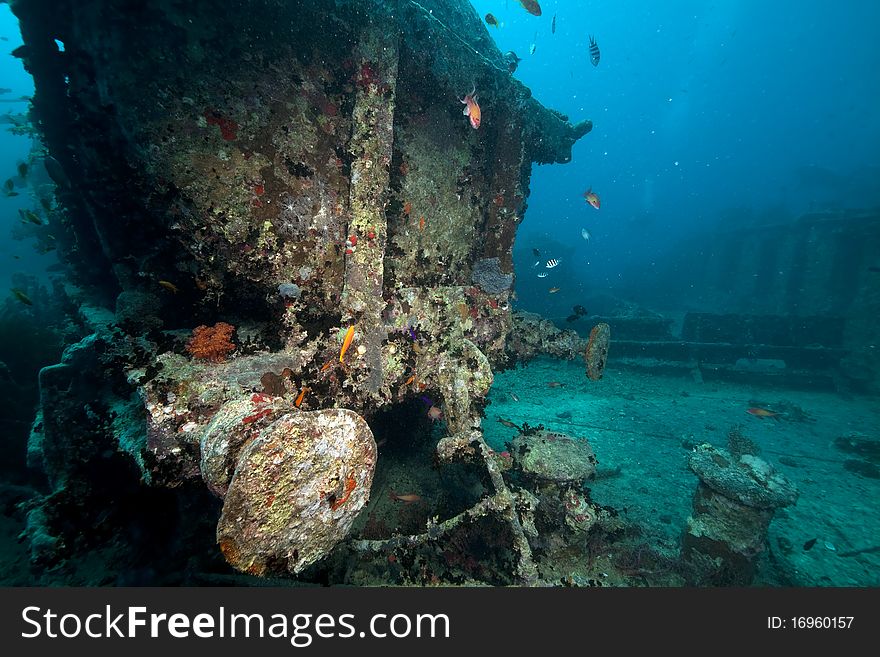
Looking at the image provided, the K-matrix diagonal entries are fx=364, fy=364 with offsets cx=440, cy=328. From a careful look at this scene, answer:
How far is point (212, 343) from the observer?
2955 mm

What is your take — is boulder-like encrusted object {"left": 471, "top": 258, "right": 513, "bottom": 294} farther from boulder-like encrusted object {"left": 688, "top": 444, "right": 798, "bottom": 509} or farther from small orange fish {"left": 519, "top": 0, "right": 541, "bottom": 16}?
small orange fish {"left": 519, "top": 0, "right": 541, "bottom": 16}

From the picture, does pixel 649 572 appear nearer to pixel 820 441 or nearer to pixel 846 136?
pixel 820 441

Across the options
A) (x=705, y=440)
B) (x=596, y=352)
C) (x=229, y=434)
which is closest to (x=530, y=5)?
(x=596, y=352)

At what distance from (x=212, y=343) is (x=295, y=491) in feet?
5.08

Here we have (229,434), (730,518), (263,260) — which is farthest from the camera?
(730,518)

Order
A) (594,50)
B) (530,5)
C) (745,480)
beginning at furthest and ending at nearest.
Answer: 1. (594,50)
2. (530,5)
3. (745,480)

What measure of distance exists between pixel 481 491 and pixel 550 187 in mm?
182203

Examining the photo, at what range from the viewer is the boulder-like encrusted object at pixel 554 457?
4.66 metres

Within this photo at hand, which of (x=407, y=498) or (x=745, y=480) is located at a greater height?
(x=745, y=480)

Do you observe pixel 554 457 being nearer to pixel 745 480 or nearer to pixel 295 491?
pixel 745 480

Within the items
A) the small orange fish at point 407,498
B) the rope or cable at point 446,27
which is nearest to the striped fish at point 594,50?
the rope or cable at point 446,27

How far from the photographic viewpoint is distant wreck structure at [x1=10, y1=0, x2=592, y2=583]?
92.8 inches

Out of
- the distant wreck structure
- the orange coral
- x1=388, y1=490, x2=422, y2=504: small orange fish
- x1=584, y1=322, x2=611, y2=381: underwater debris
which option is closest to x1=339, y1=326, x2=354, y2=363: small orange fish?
the distant wreck structure

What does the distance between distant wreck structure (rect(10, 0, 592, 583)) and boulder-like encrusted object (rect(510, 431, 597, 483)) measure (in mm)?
1075
